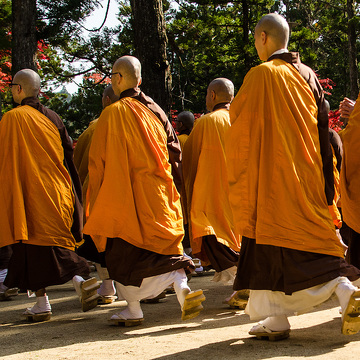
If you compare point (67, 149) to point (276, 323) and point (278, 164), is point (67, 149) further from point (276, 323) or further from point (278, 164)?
point (276, 323)

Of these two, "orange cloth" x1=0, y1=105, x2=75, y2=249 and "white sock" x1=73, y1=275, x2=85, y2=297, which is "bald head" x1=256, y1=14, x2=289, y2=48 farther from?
"white sock" x1=73, y1=275, x2=85, y2=297

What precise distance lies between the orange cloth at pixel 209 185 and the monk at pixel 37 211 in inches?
44.2

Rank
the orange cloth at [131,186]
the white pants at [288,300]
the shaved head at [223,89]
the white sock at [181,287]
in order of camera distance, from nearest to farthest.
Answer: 1. the white pants at [288,300]
2. the white sock at [181,287]
3. the orange cloth at [131,186]
4. the shaved head at [223,89]

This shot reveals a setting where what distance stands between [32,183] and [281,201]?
240 cm

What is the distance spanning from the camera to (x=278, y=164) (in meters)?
3.99

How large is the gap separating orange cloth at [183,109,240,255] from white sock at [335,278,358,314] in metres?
1.97

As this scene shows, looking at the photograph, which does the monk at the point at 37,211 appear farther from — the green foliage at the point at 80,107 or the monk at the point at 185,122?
the green foliage at the point at 80,107

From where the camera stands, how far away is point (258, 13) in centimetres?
1430

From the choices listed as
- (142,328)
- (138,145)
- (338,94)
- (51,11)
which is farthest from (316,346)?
(338,94)

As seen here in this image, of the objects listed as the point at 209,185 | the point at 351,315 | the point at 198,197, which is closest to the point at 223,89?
the point at 209,185

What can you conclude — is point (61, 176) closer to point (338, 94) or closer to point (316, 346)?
point (316, 346)

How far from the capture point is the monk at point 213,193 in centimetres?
570

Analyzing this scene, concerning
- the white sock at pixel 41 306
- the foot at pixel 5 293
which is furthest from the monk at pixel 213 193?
the foot at pixel 5 293

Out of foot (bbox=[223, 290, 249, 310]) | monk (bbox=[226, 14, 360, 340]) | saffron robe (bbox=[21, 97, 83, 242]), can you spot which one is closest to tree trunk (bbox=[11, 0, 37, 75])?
saffron robe (bbox=[21, 97, 83, 242])
